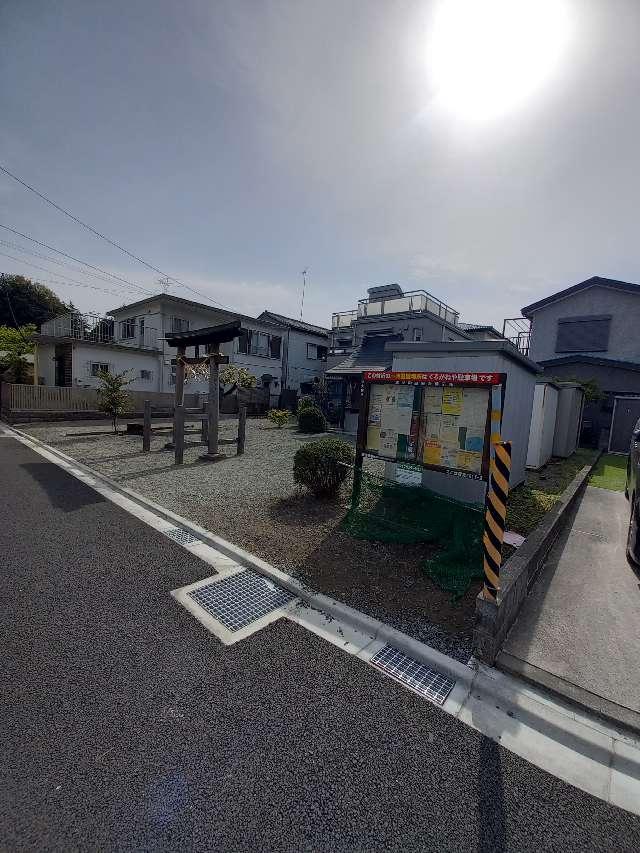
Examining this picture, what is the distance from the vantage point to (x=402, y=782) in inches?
85.0

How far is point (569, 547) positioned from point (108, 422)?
20.2 metres

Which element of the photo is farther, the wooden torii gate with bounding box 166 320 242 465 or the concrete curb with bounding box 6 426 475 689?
the wooden torii gate with bounding box 166 320 242 465

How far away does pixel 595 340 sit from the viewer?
19922 mm

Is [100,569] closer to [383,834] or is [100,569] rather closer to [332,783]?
[332,783]

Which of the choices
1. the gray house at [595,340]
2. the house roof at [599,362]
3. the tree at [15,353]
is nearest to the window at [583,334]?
the gray house at [595,340]

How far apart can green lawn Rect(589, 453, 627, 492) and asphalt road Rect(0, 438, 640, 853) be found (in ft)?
31.5

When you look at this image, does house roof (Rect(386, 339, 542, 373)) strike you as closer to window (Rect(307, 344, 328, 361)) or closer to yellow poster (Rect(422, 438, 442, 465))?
yellow poster (Rect(422, 438, 442, 465))

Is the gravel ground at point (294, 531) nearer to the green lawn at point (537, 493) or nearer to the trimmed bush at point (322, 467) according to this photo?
the trimmed bush at point (322, 467)

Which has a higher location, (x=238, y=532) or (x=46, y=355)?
(x=46, y=355)

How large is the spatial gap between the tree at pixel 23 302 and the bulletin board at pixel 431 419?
44.0 meters

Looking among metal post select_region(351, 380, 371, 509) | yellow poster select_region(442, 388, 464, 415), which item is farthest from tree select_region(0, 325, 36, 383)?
yellow poster select_region(442, 388, 464, 415)

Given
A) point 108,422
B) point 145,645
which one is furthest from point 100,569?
point 108,422

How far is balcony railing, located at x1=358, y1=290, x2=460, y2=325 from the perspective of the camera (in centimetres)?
2070

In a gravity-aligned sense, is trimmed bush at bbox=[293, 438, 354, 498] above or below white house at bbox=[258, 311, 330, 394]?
below
